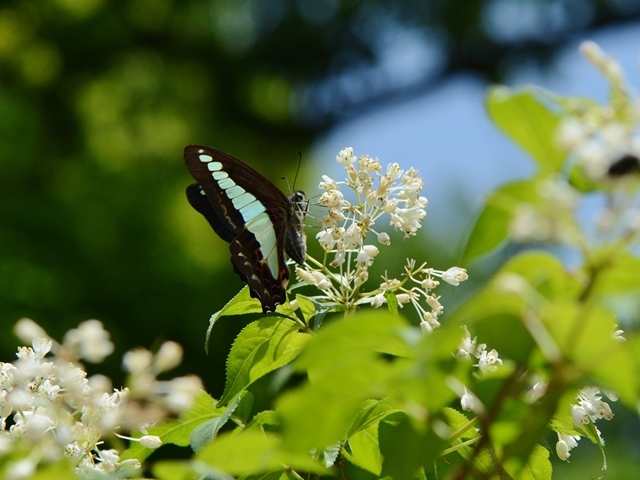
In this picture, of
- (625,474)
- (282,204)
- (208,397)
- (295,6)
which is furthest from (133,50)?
(208,397)

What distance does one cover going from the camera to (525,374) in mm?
796

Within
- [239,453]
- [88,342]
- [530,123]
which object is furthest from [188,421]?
[530,123]

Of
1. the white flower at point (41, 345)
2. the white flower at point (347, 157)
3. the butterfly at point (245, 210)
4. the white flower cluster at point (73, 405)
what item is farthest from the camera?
the butterfly at point (245, 210)

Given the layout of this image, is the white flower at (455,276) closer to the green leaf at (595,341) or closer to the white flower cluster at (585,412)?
the white flower cluster at (585,412)

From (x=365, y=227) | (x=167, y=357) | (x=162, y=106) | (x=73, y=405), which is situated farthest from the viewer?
(x=162, y=106)

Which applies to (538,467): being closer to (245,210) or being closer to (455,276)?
(455,276)

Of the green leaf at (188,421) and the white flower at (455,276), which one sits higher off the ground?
the green leaf at (188,421)

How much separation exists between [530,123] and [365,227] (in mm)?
837

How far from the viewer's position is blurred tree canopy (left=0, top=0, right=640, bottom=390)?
9773 mm

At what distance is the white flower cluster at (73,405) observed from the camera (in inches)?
33.0

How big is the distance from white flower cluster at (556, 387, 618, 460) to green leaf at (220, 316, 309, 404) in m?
0.42

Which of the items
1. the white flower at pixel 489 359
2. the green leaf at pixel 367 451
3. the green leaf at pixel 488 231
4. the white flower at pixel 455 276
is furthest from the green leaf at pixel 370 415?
the white flower at pixel 455 276

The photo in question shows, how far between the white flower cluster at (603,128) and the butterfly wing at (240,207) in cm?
132

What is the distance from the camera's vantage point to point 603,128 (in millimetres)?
644
